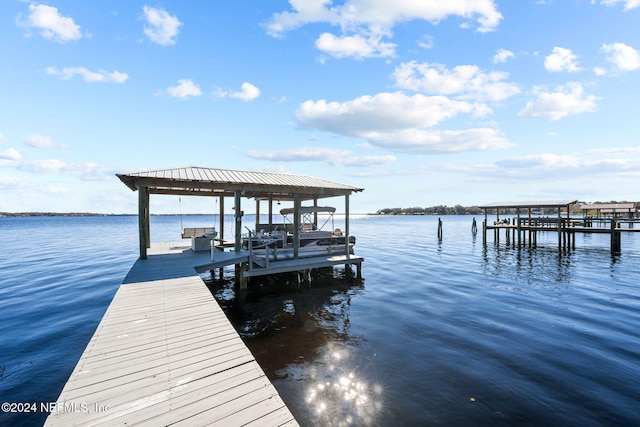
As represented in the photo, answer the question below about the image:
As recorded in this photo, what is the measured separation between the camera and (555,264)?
19.8 metres

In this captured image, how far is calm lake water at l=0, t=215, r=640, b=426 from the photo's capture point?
5359mm

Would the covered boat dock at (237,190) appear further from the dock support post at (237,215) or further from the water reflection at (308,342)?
the water reflection at (308,342)

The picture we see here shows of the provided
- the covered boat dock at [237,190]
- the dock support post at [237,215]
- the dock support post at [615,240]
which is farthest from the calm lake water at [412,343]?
the dock support post at [615,240]

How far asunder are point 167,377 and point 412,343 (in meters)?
6.22

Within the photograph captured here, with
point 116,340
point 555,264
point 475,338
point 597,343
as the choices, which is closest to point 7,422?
point 116,340

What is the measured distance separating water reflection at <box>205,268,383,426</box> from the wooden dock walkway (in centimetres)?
200

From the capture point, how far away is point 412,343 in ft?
25.8

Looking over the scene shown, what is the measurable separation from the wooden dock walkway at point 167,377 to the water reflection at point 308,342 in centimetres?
200

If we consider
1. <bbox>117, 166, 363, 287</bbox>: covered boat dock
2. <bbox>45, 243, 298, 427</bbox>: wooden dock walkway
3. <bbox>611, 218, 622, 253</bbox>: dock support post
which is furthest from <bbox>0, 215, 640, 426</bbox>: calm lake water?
<bbox>611, 218, 622, 253</bbox>: dock support post

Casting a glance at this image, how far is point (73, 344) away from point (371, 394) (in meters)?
8.45

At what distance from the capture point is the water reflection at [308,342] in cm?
543

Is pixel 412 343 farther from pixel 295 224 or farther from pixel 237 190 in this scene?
pixel 237 190

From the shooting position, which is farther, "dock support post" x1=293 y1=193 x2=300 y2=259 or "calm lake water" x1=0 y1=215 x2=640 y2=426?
"dock support post" x1=293 y1=193 x2=300 y2=259

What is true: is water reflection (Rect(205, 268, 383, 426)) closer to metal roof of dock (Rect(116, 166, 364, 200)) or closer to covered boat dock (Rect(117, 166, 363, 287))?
covered boat dock (Rect(117, 166, 363, 287))
